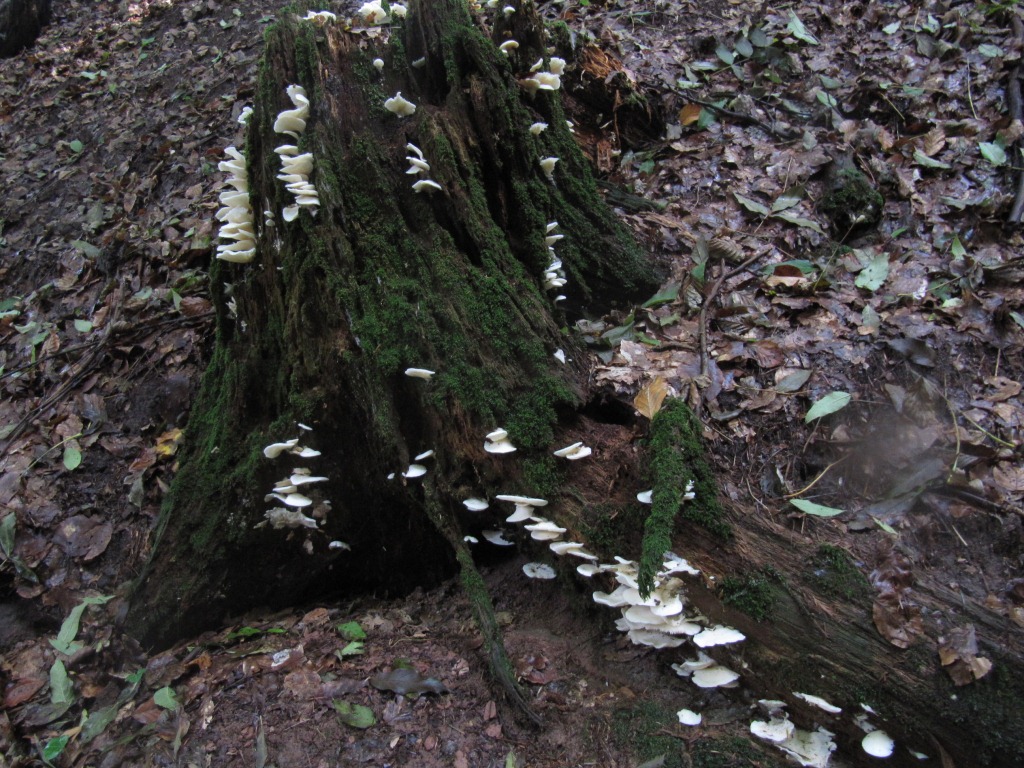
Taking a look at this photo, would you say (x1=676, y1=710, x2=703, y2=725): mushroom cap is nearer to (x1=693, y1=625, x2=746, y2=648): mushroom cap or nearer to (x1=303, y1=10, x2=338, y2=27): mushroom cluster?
(x1=693, y1=625, x2=746, y2=648): mushroom cap

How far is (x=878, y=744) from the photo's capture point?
2.53m

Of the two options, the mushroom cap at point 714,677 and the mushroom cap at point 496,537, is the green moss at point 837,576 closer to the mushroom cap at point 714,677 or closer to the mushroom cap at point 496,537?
the mushroom cap at point 714,677

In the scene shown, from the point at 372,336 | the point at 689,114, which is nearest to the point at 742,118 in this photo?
the point at 689,114

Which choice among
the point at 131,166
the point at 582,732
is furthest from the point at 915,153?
the point at 131,166

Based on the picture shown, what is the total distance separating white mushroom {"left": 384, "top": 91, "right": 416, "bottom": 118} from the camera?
12.5 ft

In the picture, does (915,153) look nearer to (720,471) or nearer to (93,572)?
(720,471)

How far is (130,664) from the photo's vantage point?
374cm

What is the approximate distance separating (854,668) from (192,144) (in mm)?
8461

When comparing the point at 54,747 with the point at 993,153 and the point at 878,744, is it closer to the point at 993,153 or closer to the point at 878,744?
the point at 878,744

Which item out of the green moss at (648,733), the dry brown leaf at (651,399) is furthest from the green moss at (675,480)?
the green moss at (648,733)

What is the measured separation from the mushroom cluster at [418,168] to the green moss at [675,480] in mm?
1847

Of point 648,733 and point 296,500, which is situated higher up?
point 296,500

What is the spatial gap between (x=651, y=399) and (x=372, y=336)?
1538 millimetres

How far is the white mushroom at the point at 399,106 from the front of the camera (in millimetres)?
3803
